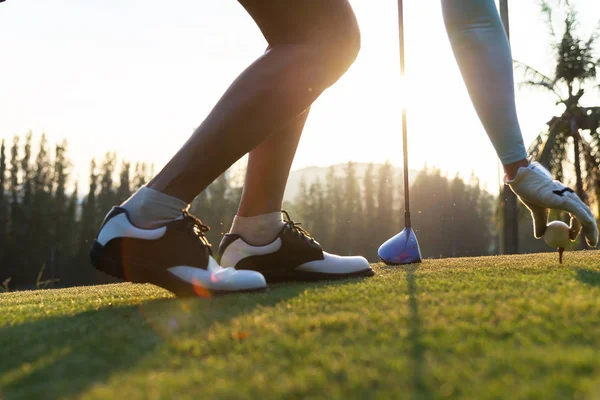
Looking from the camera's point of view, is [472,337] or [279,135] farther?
[279,135]

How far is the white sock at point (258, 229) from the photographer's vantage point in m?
1.90

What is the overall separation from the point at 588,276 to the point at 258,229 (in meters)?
1.03

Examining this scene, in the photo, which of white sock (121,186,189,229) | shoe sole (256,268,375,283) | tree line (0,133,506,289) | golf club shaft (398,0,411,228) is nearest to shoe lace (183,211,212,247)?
white sock (121,186,189,229)

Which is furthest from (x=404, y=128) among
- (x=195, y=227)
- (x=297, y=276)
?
(x=195, y=227)

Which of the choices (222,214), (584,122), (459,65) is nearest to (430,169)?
(222,214)

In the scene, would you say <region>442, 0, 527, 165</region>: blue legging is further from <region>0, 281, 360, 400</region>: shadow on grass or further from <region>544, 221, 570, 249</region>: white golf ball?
<region>0, 281, 360, 400</region>: shadow on grass

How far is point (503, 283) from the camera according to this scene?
57.8 inches

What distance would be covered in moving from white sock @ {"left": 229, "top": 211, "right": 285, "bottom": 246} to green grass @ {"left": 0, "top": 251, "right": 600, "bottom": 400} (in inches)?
18.9

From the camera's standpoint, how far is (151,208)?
1.54 m

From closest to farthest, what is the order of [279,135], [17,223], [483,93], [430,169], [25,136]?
[279,135], [483,93], [17,223], [25,136], [430,169]

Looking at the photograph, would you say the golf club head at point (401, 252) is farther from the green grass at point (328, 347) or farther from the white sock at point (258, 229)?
the green grass at point (328, 347)

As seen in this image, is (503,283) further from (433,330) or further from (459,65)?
(459,65)

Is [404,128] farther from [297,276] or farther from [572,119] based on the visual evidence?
[572,119]

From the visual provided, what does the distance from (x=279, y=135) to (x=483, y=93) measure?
85 centimetres
